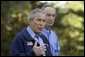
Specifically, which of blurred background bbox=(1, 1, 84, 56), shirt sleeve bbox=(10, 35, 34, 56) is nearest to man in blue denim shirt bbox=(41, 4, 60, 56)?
shirt sleeve bbox=(10, 35, 34, 56)

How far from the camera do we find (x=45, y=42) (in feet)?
3.00

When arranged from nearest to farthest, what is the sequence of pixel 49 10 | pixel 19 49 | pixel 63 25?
pixel 19 49, pixel 49 10, pixel 63 25

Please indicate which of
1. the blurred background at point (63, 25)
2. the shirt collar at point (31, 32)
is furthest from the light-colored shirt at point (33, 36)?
the blurred background at point (63, 25)

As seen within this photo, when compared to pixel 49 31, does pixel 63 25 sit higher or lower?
lower

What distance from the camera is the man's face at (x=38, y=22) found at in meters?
0.88

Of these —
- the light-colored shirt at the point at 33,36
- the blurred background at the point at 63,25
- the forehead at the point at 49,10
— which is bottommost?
the blurred background at the point at 63,25

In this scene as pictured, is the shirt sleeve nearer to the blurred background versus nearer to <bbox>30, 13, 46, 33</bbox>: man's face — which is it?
<bbox>30, 13, 46, 33</bbox>: man's face

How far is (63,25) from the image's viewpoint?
2.35 metres

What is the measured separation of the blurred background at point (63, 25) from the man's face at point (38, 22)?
0.98 meters

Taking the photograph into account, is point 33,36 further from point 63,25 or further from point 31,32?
point 63,25

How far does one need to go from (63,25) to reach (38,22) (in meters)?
1.48

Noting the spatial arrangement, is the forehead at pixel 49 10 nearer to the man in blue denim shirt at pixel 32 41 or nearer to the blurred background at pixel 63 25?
the man in blue denim shirt at pixel 32 41

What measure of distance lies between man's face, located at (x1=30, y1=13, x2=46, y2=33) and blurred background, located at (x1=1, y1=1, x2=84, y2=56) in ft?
3.23

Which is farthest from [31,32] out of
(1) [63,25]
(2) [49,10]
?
(1) [63,25]
